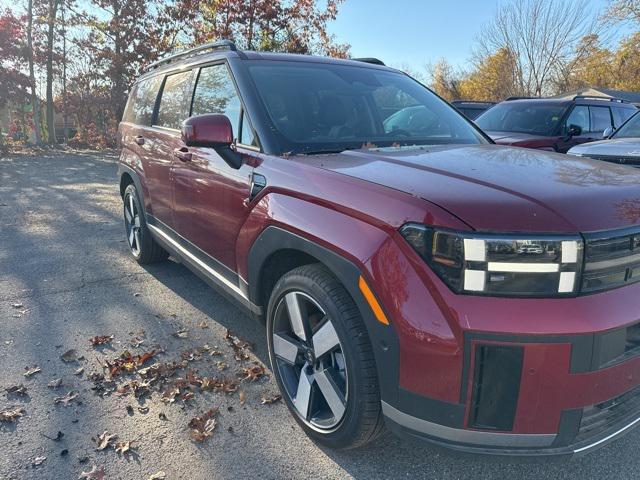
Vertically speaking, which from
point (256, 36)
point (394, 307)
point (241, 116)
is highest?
point (256, 36)

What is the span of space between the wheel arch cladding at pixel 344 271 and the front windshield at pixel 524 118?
6.89 m

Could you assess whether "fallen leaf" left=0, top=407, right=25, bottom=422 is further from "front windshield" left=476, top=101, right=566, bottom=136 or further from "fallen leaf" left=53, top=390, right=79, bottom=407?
"front windshield" left=476, top=101, right=566, bottom=136

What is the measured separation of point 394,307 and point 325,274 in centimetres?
46

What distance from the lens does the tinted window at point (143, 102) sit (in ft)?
15.1

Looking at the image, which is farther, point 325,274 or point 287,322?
point 287,322

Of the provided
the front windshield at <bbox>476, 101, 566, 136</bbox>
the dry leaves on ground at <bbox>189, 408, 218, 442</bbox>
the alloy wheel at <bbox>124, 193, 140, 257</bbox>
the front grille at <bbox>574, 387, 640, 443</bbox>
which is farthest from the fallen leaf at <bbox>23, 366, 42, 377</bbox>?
the front windshield at <bbox>476, 101, 566, 136</bbox>

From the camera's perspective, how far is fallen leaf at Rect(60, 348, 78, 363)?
3.19 meters

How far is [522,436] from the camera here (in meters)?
1.73

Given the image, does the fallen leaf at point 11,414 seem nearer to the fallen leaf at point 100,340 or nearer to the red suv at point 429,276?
the fallen leaf at point 100,340

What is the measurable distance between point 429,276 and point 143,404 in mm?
1869

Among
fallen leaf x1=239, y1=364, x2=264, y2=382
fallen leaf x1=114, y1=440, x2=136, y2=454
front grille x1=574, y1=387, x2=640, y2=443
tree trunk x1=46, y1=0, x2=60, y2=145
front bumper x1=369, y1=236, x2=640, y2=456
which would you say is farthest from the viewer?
tree trunk x1=46, y1=0, x2=60, y2=145

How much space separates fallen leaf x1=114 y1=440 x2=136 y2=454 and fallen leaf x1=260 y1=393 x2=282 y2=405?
2.31 ft

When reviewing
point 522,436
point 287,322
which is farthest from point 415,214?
point 287,322

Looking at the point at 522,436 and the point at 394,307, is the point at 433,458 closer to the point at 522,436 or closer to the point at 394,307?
the point at 522,436
